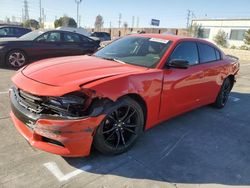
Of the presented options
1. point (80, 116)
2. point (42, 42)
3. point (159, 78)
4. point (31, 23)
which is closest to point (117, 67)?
point (159, 78)

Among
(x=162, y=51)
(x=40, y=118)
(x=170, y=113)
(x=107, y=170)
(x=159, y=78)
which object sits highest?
(x=162, y=51)

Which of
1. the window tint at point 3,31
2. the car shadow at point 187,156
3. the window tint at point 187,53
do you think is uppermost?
the window tint at point 187,53

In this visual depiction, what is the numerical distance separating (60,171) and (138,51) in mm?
2228

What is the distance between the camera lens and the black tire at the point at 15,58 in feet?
28.3

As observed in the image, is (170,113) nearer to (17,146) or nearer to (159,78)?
(159,78)

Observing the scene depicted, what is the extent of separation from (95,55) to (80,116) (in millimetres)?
1946

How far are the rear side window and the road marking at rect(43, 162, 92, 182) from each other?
9.64ft

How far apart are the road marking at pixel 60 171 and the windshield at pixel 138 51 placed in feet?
5.49

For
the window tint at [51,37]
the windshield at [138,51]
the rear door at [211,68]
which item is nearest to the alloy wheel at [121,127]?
the windshield at [138,51]

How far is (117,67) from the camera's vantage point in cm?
360

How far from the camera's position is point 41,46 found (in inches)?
361

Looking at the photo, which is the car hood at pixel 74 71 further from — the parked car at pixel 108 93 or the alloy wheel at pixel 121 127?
the alloy wheel at pixel 121 127

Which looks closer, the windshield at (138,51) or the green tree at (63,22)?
the windshield at (138,51)

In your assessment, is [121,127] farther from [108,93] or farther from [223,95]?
[223,95]
